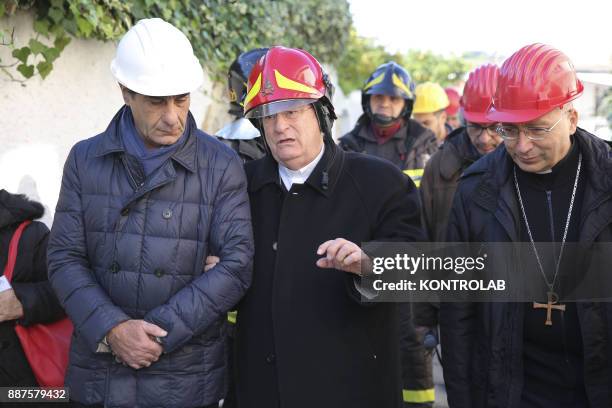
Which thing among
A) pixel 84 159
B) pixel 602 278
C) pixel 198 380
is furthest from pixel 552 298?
pixel 84 159

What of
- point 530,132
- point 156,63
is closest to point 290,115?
point 156,63

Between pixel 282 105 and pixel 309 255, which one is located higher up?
pixel 282 105

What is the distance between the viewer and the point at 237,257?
299 centimetres

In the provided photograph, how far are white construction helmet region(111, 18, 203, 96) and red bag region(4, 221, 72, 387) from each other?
1064 mm

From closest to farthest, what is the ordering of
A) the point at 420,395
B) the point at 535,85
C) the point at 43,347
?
1. the point at 535,85
2. the point at 43,347
3. the point at 420,395

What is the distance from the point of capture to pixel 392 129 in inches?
248

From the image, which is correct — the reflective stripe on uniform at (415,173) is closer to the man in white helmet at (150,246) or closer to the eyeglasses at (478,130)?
the eyeglasses at (478,130)

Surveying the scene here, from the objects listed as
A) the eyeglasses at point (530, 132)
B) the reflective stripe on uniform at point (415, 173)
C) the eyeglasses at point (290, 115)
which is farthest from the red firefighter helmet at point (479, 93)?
the eyeglasses at point (290, 115)

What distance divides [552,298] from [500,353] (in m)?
0.29

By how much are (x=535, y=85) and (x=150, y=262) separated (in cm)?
160

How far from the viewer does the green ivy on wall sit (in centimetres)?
517

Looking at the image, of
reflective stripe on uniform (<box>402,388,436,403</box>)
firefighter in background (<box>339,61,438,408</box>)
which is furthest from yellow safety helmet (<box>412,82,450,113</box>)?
reflective stripe on uniform (<box>402,388,436,403</box>)

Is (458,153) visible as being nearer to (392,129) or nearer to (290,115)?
(392,129)

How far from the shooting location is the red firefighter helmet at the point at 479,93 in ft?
16.4
